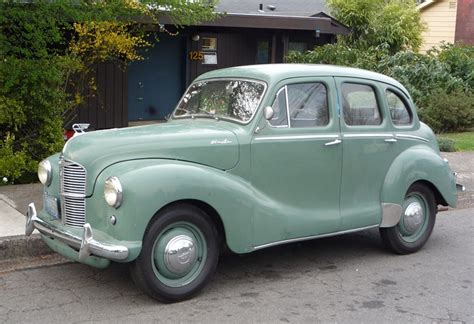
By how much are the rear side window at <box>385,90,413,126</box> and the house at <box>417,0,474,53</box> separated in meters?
21.7

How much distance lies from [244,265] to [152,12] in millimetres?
5701

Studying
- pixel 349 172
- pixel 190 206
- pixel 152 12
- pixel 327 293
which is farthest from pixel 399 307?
pixel 152 12

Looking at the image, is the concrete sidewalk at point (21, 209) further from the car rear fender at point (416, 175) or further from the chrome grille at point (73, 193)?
the car rear fender at point (416, 175)

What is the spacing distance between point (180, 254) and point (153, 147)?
892 millimetres

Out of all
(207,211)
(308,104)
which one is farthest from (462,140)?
(207,211)

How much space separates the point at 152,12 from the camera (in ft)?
34.4

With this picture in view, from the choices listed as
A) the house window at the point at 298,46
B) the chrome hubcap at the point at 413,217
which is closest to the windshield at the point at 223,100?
the chrome hubcap at the point at 413,217

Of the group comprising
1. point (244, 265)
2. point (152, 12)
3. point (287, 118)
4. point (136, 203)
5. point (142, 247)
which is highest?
point (152, 12)

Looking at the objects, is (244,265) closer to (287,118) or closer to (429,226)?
(287,118)

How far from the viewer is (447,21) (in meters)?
28.1

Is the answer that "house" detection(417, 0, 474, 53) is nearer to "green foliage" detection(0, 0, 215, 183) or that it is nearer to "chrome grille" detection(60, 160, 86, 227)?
"green foliage" detection(0, 0, 215, 183)

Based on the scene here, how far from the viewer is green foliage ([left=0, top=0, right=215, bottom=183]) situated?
8781 millimetres

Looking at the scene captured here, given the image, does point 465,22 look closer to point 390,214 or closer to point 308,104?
point 390,214

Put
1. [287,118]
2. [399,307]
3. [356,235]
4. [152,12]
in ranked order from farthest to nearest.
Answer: [152,12], [356,235], [287,118], [399,307]
